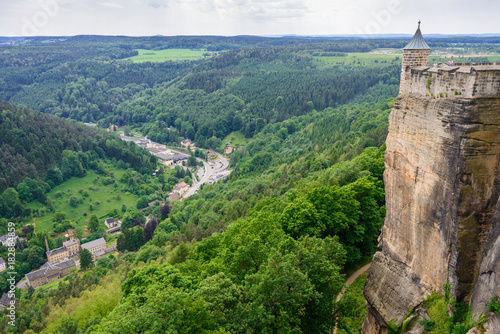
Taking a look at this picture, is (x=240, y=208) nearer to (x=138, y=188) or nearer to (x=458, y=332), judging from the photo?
(x=458, y=332)

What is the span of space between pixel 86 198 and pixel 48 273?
4403 cm

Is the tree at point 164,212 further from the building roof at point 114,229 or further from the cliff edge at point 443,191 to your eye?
the cliff edge at point 443,191

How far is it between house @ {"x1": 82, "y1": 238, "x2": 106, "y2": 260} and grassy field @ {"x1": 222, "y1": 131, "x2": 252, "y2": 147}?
93815 mm

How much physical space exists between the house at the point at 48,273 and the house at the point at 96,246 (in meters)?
7.45

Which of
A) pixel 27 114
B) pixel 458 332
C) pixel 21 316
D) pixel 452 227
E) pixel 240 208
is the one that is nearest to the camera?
pixel 458 332

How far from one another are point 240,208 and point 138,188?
82.3 m

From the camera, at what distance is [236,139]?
191 m

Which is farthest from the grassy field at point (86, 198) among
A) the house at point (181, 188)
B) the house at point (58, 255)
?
the house at point (181, 188)

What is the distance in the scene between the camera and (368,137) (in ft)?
226

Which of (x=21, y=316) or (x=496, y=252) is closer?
(x=496, y=252)

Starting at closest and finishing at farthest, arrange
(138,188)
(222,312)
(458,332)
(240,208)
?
(458,332)
(222,312)
(240,208)
(138,188)

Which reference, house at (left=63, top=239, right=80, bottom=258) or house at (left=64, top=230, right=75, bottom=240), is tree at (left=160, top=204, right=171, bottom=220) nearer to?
house at (left=63, top=239, right=80, bottom=258)

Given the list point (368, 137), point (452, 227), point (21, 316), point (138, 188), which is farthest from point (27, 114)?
point (452, 227)

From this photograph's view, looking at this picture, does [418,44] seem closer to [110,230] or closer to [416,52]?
[416,52]
